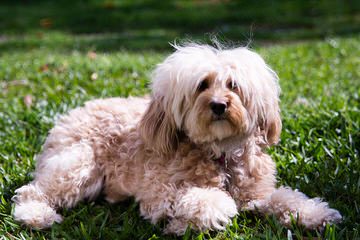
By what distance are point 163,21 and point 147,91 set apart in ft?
31.0

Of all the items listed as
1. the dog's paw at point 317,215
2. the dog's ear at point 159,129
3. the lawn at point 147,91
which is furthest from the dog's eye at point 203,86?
the dog's paw at point 317,215

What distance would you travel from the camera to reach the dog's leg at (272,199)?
11.1ft

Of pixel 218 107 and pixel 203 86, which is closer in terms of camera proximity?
pixel 218 107

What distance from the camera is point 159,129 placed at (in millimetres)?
3684

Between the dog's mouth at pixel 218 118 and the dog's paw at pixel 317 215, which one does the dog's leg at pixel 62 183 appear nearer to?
the dog's mouth at pixel 218 118

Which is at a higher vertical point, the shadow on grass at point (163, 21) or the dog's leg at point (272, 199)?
the dog's leg at point (272, 199)

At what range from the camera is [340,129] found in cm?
489

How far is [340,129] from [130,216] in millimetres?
2248

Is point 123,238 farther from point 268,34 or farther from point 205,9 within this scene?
point 205,9

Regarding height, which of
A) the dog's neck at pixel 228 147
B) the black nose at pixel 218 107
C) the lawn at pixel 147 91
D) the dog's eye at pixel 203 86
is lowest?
the lawn at pixel 147 91

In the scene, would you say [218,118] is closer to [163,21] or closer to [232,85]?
[232,85]

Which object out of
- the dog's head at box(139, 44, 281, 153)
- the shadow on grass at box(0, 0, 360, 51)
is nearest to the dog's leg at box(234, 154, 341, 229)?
the dog's head at box(139, 44, 281, 153)

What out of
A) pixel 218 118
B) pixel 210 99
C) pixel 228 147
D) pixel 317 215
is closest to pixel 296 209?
pixel 317 215

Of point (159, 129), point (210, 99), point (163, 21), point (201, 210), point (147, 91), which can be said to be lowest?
point (163, 21)
